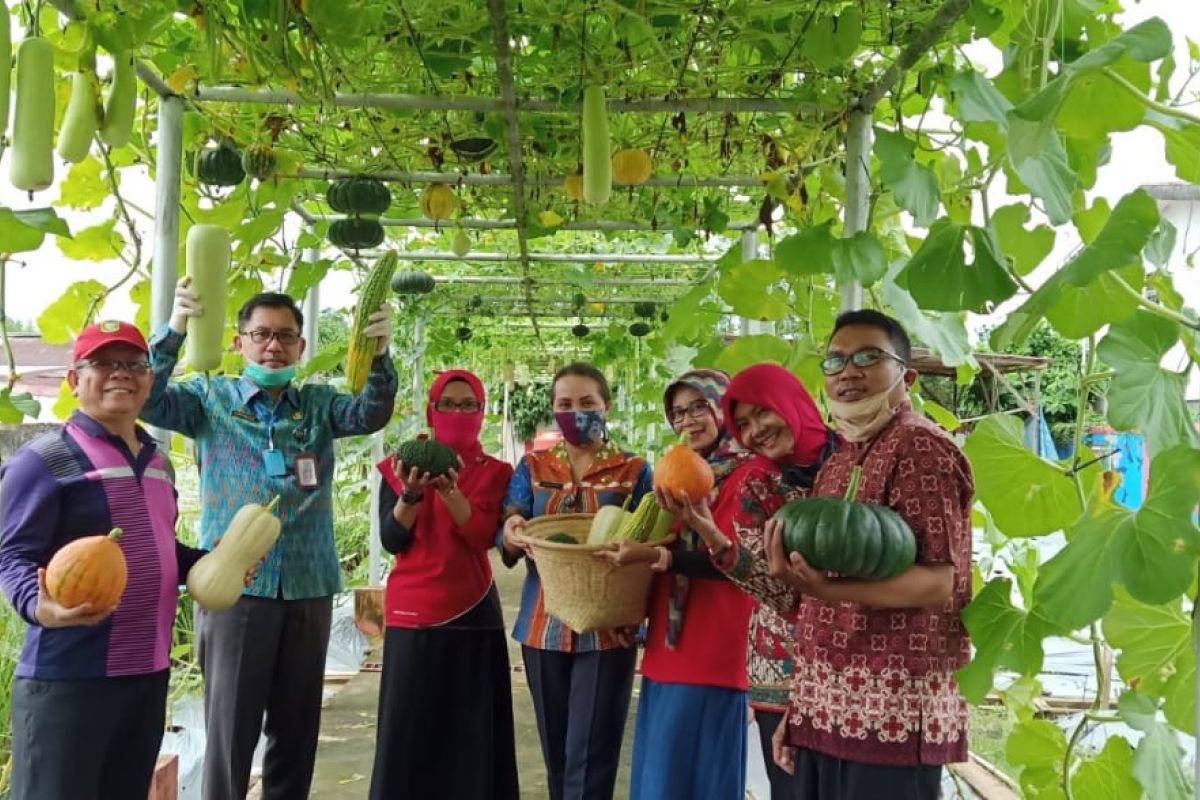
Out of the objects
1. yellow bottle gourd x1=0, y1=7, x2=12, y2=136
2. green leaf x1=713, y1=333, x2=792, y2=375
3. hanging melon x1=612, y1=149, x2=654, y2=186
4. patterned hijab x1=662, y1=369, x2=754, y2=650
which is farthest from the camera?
hanging melon x1=612, y1=149, x2=654, y2=186

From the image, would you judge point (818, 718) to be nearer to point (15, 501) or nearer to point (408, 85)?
point (15, 501)

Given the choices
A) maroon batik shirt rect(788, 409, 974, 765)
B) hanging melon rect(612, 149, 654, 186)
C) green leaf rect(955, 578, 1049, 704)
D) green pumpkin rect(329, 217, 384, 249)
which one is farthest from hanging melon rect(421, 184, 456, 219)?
green leaf rect(955, 578, 1049, 704)

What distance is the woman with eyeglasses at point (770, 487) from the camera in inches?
100

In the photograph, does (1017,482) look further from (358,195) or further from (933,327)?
(358,195)

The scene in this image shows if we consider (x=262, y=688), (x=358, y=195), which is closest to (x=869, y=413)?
(x=262, y=688)

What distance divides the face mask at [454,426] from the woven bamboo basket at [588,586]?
63cm

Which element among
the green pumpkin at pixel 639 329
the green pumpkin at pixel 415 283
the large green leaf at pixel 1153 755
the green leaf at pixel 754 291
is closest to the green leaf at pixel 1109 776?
the large green leaf at pixel 1153 755

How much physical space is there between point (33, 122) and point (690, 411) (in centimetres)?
197

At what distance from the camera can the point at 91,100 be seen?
2.27m

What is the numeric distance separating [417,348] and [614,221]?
3.66m

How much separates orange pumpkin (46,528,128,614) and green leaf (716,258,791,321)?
2107 millimetres

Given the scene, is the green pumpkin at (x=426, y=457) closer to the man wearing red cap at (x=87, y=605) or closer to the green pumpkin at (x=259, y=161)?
the man wearing red cap at (x=87, y=605)

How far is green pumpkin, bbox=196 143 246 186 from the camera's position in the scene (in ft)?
11.7

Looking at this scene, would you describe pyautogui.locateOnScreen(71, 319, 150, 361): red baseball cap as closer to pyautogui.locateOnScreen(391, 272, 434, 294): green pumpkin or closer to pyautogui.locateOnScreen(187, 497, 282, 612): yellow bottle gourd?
pyautogui.locateOnScreen(187, 497, 282, 612): yellow bottle gourd
